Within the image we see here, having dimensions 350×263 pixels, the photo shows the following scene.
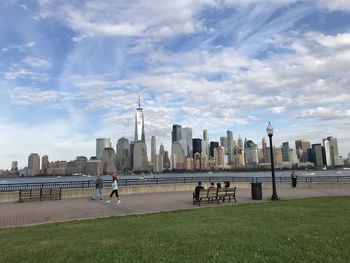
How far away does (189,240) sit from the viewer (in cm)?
855

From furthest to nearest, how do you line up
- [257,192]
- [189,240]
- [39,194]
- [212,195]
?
1. [39,194]
2. [257,192]
3. [212,195]
4. [189,240]

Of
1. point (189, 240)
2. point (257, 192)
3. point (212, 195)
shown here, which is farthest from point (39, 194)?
point (189, 240)

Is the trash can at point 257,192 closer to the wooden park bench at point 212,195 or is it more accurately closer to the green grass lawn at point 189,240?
the wooden park bench at point 212,195

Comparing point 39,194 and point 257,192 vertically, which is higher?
point 39,194

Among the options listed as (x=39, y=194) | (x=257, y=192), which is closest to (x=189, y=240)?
(x=257, y=192)

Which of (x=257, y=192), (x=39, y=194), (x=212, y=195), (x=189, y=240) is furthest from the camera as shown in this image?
(x=39, y=194)

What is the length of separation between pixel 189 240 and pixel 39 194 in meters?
17.5

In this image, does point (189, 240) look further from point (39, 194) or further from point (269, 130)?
point (39, 194)

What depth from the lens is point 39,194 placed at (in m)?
23.5

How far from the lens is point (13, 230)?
11.4m

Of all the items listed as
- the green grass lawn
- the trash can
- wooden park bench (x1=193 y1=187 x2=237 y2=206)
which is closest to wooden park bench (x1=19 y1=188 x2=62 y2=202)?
wooden park bench (x1=193 y1=187 x2=237 y2=206)

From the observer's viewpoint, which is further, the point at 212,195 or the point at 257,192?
the point at 257,192

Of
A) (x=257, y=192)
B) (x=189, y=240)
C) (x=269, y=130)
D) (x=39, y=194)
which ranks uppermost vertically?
(x=269, y=130)

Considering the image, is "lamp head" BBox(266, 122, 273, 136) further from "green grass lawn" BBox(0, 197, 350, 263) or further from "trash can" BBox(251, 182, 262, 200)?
"green grass lawn" BBox(0, 197, 350, 263)
